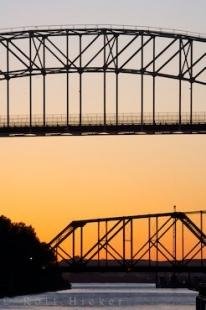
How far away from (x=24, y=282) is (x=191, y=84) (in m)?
66.1

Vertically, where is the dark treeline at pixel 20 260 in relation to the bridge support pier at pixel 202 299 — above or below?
below

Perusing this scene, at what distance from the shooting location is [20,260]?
14438 cm

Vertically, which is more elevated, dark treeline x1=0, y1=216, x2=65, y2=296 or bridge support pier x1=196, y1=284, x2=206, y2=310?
bridge support pier x1=196, y1=284, x2=206, y2=310

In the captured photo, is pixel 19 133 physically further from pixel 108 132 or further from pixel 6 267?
pixel 6 267

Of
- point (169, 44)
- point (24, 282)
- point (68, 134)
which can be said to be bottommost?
point (24, 282)

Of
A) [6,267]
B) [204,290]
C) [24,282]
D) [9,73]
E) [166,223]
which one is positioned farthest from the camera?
[24,282]

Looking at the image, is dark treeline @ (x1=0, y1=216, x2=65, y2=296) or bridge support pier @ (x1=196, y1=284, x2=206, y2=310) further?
dark treeline @ (x1=0, y1=216, x2=65, y2=296)

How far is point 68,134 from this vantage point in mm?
87750

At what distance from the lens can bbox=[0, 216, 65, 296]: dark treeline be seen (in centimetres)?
13838

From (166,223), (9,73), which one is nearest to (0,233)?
(166,223)

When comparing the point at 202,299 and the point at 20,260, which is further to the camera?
the point at 20,260

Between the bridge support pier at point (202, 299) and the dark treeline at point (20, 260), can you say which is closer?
the bridge support pier at point (202, 299)

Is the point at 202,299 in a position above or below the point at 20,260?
above

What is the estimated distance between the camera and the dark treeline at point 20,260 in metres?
138
